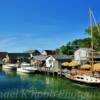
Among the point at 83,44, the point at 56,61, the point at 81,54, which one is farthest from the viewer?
the point at 83,44

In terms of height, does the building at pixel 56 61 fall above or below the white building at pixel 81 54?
below

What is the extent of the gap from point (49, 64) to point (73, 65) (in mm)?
20548

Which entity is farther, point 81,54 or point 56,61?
point 81,54

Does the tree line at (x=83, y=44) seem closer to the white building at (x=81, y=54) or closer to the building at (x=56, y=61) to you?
the white building at (x=81, y=54)

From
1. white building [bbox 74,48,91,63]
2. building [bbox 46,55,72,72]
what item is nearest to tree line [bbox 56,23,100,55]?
white building [bbox 74,48,91,63]

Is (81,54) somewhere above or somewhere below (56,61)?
above

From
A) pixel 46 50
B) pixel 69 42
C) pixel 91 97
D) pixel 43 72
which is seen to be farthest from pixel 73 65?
pixel 46 50

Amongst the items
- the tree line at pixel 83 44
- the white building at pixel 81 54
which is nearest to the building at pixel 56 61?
the white building at pixel 81 54

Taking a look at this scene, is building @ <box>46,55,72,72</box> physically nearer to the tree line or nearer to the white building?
the white building

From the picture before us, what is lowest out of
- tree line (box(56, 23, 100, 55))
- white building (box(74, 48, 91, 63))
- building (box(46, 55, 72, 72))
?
building (box(46, 55, 72, 72))

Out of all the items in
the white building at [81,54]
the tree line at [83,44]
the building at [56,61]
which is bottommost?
the building at [56,61]

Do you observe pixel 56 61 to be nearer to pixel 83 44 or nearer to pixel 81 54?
pixel 81 54

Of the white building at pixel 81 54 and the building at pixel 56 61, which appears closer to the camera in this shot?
the building at pixel 56 61

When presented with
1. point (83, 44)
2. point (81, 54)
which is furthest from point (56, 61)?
point (83, 44)
